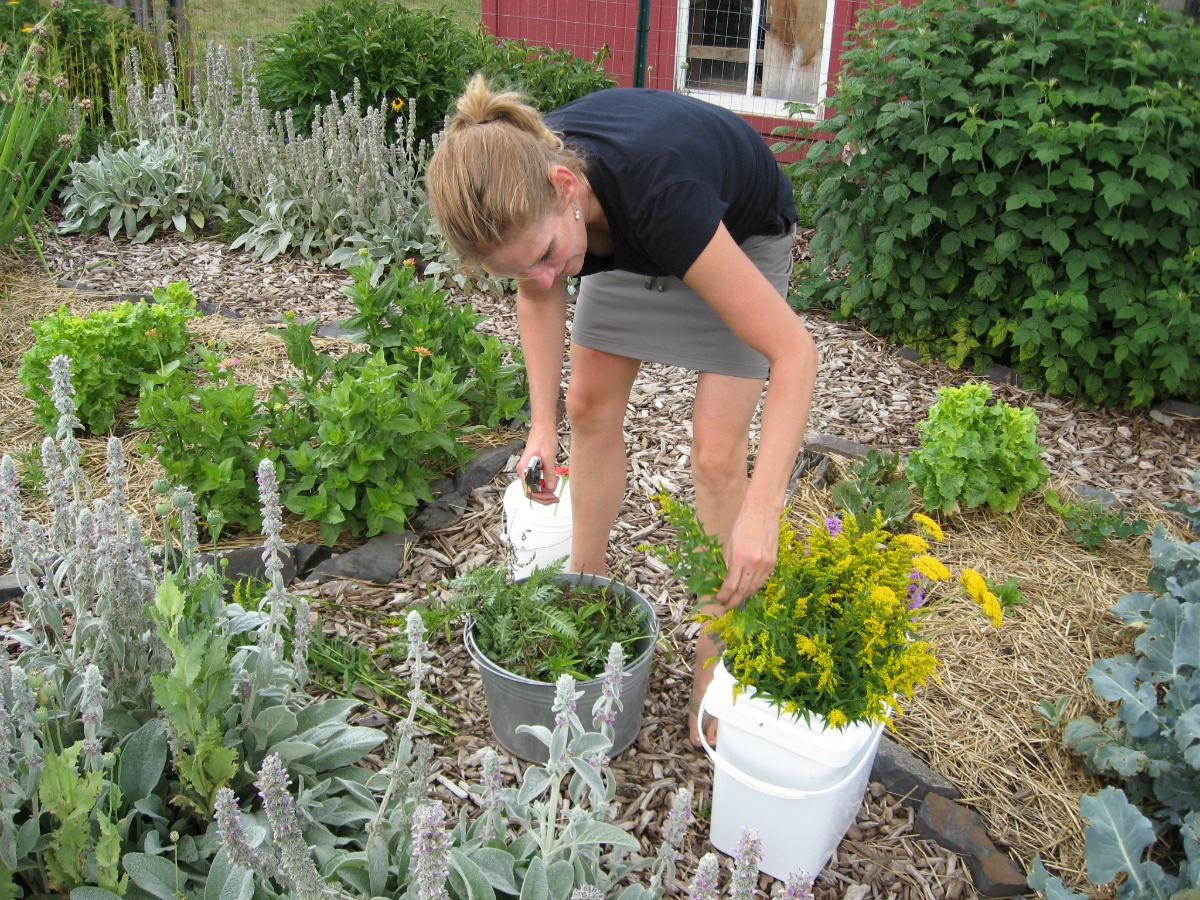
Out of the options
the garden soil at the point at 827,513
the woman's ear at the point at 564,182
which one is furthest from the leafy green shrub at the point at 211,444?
the woman's ear at the point at 564,182

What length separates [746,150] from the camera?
1.91 meters

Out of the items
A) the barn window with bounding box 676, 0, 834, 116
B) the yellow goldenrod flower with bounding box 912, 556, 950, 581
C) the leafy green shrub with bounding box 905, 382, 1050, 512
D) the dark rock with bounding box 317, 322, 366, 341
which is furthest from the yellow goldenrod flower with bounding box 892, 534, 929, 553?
the barn window with bounding box 676, 0, 834, 116

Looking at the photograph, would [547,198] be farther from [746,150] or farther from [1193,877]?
[1193,877]

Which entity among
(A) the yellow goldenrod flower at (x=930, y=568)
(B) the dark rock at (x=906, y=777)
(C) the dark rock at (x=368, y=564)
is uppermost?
(A) the yellow goldenrod flower at (x=930, y=568)

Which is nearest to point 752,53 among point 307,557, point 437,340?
point 437,340

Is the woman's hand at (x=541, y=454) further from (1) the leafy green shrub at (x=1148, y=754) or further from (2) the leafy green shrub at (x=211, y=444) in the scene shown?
(1) the leafy green shrub at (x=1148, y=754)

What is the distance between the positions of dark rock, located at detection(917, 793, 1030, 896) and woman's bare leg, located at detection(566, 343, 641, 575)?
0.93 metres

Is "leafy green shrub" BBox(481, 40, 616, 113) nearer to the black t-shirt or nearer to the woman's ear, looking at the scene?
the black t-shirt

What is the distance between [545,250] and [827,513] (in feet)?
5.37

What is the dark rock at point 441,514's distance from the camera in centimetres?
288

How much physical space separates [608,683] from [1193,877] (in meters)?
1.13

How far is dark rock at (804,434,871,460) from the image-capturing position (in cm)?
331

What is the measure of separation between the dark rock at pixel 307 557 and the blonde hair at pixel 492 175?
1.27m

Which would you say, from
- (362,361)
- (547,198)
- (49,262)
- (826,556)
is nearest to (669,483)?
(362,361)
